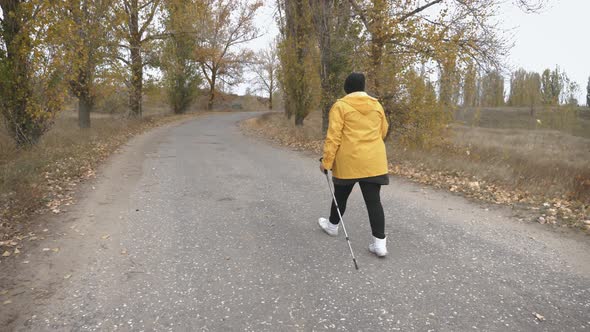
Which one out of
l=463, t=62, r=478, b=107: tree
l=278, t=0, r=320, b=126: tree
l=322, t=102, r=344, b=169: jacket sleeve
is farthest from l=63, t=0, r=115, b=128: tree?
l=463, t=62, r=478, b=107: tree

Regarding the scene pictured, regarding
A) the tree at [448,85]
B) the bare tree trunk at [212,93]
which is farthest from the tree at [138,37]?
the bare tree trunk at [212,93]

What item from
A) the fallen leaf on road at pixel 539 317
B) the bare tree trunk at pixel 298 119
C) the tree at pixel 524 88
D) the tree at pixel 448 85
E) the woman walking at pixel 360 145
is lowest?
the fallen leaf on road at pixel 539 317

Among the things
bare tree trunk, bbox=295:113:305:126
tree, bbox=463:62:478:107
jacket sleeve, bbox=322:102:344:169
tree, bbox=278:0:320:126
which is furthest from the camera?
bare tree trunk, bbox=295:113:305:126

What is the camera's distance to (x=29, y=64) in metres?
9.23

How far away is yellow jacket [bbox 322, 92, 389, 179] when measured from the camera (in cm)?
394

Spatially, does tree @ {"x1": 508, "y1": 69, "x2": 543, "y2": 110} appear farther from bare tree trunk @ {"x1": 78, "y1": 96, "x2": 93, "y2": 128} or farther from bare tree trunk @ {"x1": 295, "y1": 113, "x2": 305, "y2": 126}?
bare tree trunk @ {"x1": 78, "y1": 96, "x2": 93, "y2": 128}

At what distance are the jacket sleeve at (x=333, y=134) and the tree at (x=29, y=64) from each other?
861cm

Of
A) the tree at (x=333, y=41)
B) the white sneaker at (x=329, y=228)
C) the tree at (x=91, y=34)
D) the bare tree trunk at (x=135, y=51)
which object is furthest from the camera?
the bare tree trunk at (x=135, y=51)

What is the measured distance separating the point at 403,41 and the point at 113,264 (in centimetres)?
1034

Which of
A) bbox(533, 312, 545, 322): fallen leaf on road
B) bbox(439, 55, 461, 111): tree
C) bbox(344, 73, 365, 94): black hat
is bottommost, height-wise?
bbox(533, 312, 545, 322): fallen leaf on road

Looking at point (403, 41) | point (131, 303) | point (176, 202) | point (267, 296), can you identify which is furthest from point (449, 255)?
point (403, 41)

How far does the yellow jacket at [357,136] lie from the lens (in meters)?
3.94

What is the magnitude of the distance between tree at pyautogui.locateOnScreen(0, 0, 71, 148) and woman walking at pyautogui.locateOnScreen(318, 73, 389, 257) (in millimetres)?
8667

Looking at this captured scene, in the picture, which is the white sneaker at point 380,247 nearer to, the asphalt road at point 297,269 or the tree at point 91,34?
the asphalt road at point 297,269
